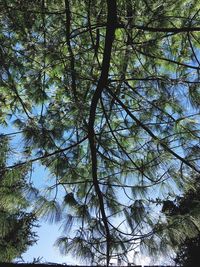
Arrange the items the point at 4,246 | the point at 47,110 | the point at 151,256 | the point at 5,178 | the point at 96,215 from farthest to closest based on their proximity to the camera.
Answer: the point at 47,110, the point at 4,246, the point at 96,215, the point at 5,178, the point at 151,256

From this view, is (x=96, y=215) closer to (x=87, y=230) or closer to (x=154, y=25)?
(x=87, y=230)

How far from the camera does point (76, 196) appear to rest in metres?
3.65

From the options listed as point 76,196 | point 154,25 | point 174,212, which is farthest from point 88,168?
point 154,25

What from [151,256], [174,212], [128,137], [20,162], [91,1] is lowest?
[151,256]

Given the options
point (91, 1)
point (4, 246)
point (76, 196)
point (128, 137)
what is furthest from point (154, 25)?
point (4, 246)

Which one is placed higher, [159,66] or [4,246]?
[159,66]

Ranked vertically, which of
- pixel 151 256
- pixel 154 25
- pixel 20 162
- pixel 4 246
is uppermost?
pixel 154 25

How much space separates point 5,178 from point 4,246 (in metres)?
0.83

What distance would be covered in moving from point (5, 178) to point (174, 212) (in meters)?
1.40

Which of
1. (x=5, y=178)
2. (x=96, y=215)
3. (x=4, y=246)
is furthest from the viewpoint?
(x=4, y=246)

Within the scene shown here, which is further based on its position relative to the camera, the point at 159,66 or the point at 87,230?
the point at 159,66

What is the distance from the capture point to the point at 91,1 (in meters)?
3.57

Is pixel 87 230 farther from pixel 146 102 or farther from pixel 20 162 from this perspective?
pixel 146 102

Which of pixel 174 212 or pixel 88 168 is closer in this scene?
pixel 174 212
